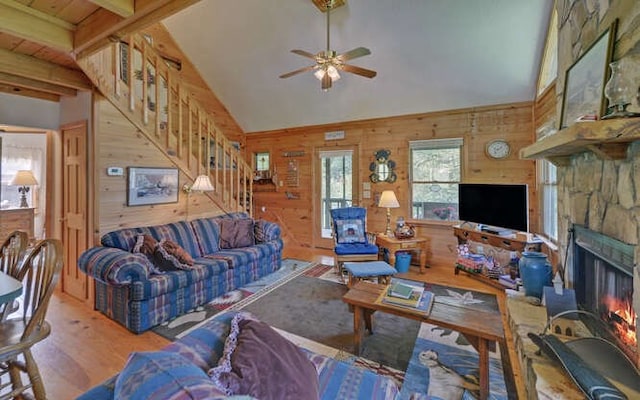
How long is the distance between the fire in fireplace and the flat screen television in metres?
1.63

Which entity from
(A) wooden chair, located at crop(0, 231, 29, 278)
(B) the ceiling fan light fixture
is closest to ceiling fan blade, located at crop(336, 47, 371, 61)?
(B) the ceiling fan light fixture

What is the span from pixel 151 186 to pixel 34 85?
156 centimetres

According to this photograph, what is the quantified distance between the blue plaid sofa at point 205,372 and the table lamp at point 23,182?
6.36 meters

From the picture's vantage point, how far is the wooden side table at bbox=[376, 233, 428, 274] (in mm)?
4340

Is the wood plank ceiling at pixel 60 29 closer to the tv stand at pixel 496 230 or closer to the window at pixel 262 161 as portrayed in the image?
the window at pixel 262 161

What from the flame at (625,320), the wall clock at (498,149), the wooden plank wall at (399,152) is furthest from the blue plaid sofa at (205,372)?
the wall clock at (498,149)

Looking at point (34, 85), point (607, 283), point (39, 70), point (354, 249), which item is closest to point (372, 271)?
point (354, 249)

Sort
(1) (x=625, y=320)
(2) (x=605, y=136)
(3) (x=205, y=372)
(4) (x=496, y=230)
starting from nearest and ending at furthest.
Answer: (3) (x=205, y=372)
(2) (x=605, y=136)
(1) (x=625, y=320)
(4) (x=496, y=230)

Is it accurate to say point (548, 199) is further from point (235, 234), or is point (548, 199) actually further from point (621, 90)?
point (235, 234)

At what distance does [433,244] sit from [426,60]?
285 cm

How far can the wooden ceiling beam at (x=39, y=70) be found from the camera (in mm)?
2768

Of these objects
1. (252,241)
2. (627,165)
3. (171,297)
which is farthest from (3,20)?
(627,165)

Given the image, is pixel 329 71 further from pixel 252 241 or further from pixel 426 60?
pixel 252 241

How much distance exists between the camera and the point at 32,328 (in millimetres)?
1611
